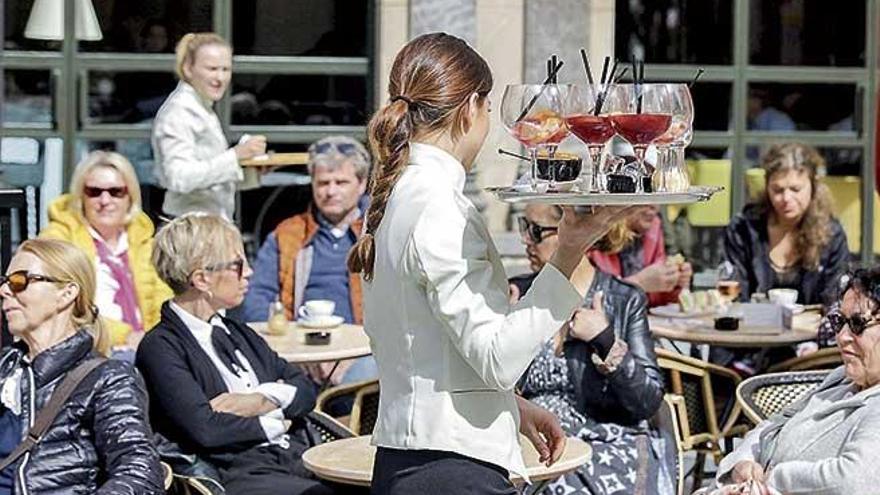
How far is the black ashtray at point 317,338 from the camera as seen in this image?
6.93 m

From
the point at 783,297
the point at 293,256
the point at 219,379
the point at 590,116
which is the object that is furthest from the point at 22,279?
the point at 783,297

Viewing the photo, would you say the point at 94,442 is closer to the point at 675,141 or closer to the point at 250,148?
the point at 675,141

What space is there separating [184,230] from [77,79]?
188 inches

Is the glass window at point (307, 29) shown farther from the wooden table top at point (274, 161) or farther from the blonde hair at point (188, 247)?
the blonde hair at point (188, 247)

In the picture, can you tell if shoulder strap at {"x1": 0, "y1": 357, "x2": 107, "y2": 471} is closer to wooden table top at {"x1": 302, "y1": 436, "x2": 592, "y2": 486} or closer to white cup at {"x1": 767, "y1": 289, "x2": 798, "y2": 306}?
wooden table top at {"x1": 302, "y1": 436, "x2": 592, "y2": 486}

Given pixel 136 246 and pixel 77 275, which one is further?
pixel 136 246

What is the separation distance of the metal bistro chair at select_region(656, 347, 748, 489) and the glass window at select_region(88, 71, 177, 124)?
4.57 metres

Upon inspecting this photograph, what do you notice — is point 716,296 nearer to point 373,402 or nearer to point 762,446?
point 373,402

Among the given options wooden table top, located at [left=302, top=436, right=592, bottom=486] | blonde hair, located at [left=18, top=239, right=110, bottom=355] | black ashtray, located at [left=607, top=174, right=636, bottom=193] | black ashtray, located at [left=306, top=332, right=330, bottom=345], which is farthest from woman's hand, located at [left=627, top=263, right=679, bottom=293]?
black ashtray, located at [left=607, top=174, right=636, bottom=193]

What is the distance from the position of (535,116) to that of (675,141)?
0.91 feet

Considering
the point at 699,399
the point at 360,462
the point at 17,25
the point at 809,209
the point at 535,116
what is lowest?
the point at 699,399

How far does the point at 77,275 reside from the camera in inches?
193

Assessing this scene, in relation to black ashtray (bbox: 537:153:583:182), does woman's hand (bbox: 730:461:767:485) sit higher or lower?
lower

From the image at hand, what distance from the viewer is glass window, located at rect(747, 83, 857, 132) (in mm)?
11625
